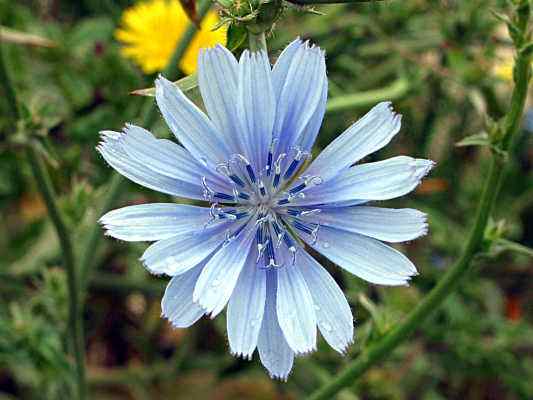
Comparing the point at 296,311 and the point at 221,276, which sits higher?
the point at 221,276

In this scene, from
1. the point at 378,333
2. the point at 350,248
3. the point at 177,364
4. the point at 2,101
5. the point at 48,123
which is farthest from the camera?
the point at 177,364

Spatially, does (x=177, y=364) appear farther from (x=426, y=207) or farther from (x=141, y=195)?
(x=426, y=207)

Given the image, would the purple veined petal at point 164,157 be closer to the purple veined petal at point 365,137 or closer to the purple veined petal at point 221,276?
the purple veined petal at point 221,276

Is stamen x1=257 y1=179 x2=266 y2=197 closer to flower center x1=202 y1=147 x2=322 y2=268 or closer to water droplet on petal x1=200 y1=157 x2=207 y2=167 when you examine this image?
flower center x1=202 y1=147 x2=322 y2=268

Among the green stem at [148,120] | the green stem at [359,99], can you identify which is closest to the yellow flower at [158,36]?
the green stem at [359,99]

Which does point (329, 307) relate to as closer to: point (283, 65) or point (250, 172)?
point (250, 172)

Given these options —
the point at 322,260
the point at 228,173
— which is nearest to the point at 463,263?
the point at 228,173

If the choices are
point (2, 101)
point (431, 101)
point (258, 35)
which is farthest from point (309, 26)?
point (258, 35)
